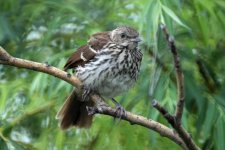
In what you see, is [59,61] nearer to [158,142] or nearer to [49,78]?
[49,78]

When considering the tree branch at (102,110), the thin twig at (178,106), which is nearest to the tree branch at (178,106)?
the thin twig at (178,106)

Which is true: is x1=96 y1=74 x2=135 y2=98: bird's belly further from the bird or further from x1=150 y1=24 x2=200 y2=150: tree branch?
x1=150 y1=24 x2=200 y2=150: tree branch

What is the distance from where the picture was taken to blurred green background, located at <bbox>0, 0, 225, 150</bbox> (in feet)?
18.0

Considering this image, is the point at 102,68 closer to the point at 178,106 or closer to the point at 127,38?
the point at 127,38

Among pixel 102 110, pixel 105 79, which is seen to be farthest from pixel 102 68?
pixel 102 110

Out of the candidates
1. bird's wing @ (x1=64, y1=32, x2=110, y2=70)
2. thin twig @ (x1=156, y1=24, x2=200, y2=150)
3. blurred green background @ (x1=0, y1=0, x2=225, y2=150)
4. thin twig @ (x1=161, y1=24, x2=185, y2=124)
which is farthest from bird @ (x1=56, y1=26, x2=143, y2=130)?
thin twig @ (x1=161, y1=24, x2=185, y2=124)

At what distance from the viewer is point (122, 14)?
638 centimetres

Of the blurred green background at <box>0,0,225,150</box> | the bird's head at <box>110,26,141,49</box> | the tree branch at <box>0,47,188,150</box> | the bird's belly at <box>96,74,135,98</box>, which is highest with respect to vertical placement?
the tree branch at <box>0,47,188,150</box>

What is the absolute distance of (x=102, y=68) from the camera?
200 inches

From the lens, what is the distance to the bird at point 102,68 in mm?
5070

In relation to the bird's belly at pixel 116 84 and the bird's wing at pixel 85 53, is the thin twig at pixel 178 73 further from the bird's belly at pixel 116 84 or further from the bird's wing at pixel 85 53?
the bird's wing at pixel 85 53

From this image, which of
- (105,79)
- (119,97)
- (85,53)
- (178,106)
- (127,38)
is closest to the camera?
(178,106)

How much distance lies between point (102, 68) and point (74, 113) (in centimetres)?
45

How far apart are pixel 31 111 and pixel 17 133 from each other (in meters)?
0.64
